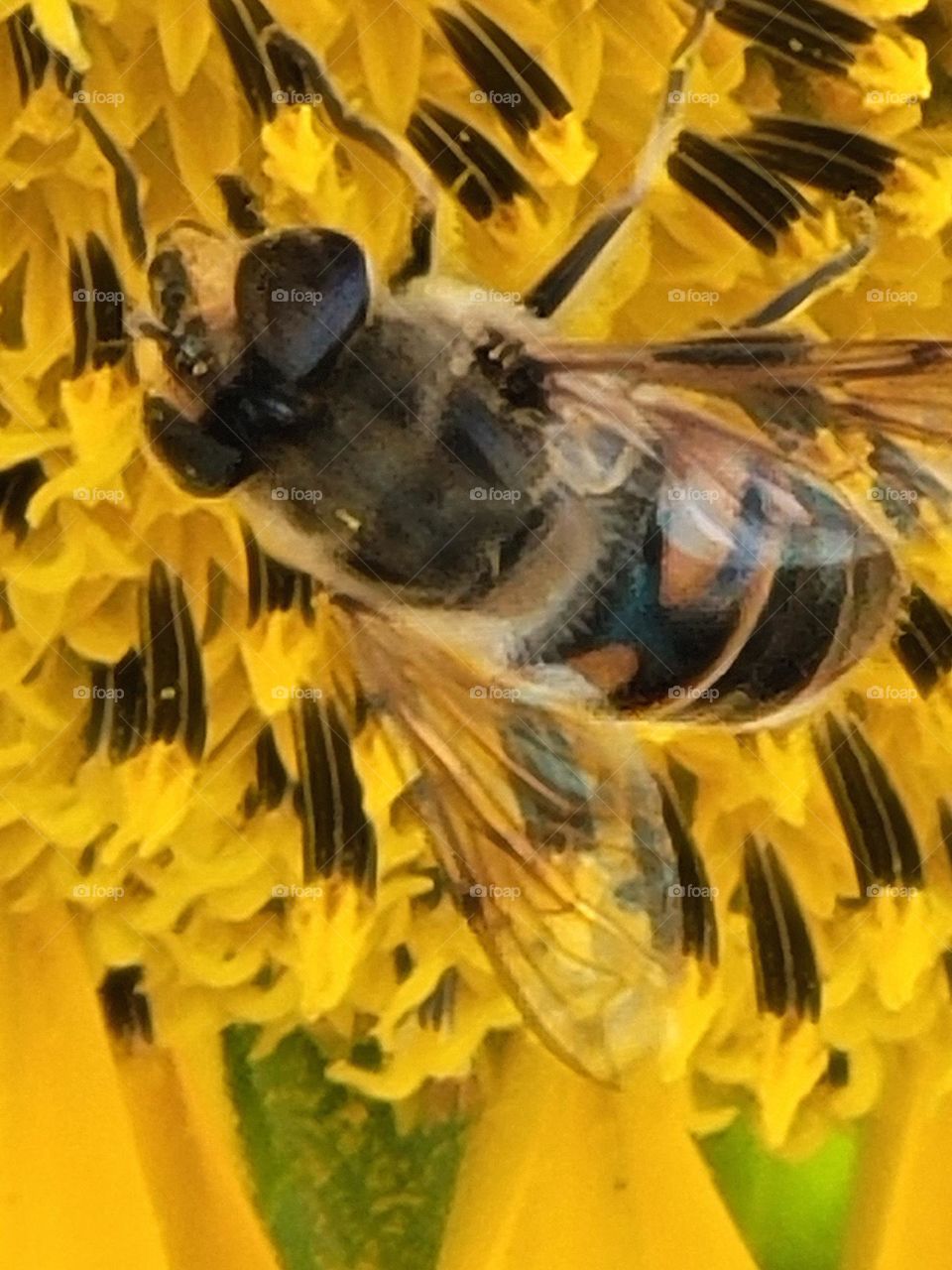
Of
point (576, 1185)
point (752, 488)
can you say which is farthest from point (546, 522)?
point (576, 1185)

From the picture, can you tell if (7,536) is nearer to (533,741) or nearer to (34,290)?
(34,290)

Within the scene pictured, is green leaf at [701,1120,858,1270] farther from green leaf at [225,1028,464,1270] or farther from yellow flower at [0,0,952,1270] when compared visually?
green leaf at [225,1028,464,1270]

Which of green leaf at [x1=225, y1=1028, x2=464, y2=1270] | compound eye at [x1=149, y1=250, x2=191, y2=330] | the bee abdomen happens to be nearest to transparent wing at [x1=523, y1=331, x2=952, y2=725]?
the bee abdomen

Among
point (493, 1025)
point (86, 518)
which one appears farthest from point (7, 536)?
point (493, 1025)

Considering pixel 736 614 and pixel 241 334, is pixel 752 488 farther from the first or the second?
pixel 241 334

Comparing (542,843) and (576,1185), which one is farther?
(576,1185)

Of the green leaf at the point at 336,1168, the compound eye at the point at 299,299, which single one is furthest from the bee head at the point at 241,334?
the green leaf at the point at 336,1168

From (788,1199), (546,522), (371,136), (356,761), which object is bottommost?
(788,1199)
